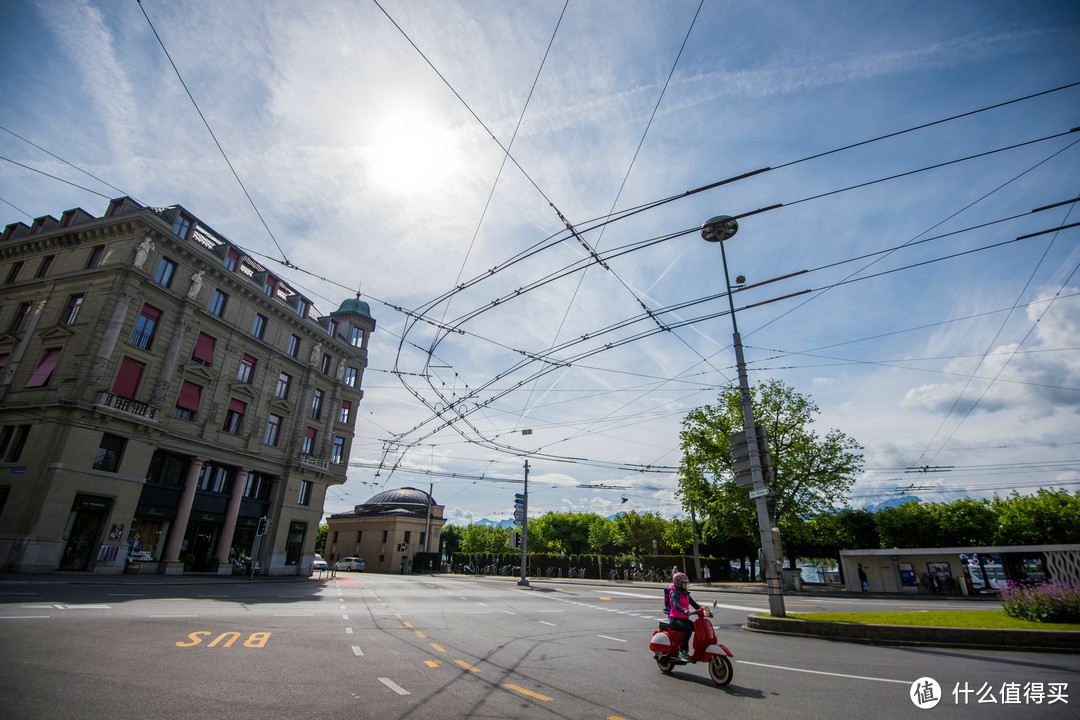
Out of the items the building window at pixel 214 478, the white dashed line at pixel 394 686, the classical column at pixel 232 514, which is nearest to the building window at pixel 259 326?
the building window at pixel 214 478

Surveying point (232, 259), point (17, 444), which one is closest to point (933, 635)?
point (17, 444)

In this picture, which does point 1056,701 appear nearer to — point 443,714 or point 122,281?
point 443,714

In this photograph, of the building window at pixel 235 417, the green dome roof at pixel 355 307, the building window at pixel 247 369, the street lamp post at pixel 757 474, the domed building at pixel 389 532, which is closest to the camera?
the street lamp post at pixel 757 474

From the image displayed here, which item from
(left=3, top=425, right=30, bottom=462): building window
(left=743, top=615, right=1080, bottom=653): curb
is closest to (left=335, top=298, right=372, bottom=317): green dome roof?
(left=3, top=425, right=30, bottom=462): building window

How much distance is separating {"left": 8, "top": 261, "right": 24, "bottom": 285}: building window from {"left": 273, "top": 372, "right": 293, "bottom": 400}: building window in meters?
14.0

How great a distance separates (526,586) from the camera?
107 feet

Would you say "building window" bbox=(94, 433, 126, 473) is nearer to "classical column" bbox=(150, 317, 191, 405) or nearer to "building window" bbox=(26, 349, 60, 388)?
"classical column" bbox=(150, 317, 191, 405)

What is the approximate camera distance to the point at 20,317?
2492 cm

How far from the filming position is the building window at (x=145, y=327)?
23.6 m

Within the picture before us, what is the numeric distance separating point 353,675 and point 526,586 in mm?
28445

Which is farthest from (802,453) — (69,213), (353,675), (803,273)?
(69,213)

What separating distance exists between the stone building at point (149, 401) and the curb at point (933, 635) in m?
27.7

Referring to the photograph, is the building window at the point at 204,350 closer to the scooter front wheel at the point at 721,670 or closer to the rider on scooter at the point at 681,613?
the rider on scooter at the point at 681,613

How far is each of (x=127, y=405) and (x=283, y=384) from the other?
10.4 meters
